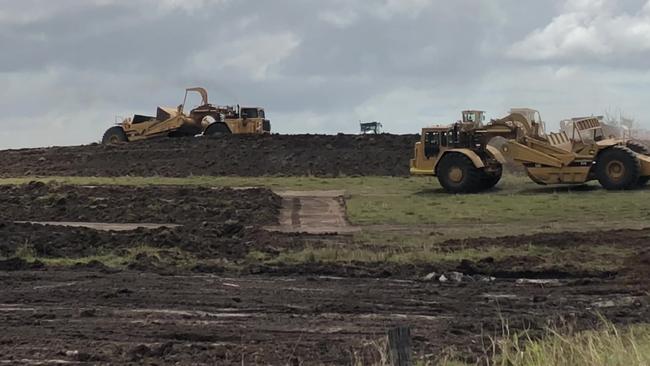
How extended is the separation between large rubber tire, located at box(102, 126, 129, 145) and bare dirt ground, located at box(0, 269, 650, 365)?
113 ft

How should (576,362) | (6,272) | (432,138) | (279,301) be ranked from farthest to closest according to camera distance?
1. (432,138)
2. (6,272)
3. (279,301)
4. (576,362)

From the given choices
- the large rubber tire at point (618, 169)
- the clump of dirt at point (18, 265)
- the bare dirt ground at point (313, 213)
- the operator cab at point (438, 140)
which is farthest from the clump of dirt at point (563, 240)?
the operator cab at point (438, 140)

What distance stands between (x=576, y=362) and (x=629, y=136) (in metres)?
26.4

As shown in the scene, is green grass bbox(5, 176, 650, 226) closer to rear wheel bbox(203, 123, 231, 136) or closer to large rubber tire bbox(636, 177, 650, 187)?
Answer: large rubber tire bbox(636, 177, 650, 187)

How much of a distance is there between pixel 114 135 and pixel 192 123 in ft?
15.2

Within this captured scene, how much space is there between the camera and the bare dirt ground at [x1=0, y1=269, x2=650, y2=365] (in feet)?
27.8

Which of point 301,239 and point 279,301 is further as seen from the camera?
point 301,239

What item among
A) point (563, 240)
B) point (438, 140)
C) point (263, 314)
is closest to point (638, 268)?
point (563, 240)

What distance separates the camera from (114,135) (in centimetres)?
4838

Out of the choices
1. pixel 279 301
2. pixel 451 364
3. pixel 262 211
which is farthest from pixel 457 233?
pixel 451 364

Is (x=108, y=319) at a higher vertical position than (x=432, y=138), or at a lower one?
lower

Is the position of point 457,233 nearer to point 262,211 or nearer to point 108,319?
point 262,211

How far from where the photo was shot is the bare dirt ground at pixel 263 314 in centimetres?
848

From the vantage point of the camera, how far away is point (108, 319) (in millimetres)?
10172
